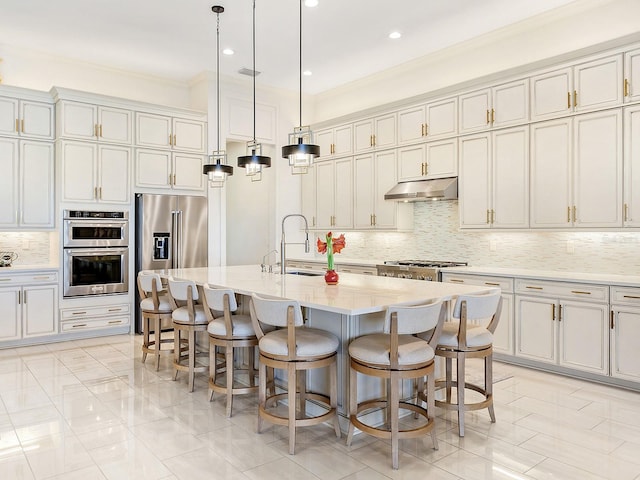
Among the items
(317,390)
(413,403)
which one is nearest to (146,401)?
(317,390)

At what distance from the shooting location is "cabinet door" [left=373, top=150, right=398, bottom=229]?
6.03m

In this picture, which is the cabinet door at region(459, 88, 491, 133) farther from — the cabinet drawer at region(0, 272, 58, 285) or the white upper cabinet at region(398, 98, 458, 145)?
the cabinet drawer at region(0, 272, 58, 285)

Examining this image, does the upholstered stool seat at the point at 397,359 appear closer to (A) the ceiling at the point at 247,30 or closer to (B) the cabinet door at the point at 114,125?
(A) the ceiling at the point at 247,30

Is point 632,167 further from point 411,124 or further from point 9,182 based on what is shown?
point 9,182

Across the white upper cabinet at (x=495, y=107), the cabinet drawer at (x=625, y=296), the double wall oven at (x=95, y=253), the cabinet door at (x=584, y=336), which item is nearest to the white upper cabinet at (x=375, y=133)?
the white upper cabinet at (x=495, y=107)

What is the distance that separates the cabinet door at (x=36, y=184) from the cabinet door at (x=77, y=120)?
0.31m

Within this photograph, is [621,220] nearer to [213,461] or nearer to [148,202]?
[213,461]

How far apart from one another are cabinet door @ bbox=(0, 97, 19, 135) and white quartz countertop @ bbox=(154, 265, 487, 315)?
8.76 feet

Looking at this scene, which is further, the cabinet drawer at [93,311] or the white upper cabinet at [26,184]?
the cabinet drawer at [93,311]

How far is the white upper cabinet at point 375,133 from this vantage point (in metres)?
6.02

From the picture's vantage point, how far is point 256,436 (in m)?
2.92

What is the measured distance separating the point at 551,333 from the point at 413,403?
171cm

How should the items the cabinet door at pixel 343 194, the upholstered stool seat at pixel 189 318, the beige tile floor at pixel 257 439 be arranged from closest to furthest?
the beige tile floor at pixel 257 439, the upholstered stool seat at pixel 189 318, the cabinet door at pixel 343 194

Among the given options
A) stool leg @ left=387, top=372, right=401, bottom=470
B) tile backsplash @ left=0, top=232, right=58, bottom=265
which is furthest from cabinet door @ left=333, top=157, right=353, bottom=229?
stool leg @ left=387, top=372, right=401, bottom=470
